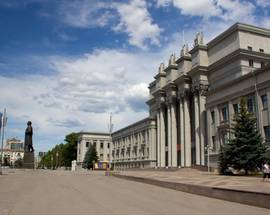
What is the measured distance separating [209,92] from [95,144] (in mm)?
85374

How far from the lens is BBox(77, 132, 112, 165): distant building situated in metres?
127

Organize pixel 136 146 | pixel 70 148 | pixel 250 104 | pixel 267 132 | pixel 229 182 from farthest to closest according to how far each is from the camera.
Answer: pixel 70 148, pixel 136 146, pixel 250 104, pixel 267 132, pixel 229 182

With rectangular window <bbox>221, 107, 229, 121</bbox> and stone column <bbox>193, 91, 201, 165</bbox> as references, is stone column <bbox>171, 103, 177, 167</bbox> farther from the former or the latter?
rectangular window <bbox>221, 107, 229, 121</bbox>

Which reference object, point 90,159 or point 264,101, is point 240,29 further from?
point 90,159

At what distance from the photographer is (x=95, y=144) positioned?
5123 inches

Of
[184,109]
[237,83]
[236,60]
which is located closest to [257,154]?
[237,83]

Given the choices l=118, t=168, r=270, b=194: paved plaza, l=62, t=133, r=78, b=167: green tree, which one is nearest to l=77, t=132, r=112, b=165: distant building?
l=62, t=133, r=78, b=167: green tree

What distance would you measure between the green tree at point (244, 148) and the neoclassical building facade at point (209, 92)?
258 inches

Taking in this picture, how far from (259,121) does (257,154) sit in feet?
28.2

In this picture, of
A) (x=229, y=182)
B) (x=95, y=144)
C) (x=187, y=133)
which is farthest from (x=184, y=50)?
(x=95, y=144)

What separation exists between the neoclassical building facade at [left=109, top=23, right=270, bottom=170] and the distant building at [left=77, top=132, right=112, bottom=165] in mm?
58253

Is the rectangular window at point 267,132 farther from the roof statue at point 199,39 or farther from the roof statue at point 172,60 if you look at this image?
the roof statue at point 172,60

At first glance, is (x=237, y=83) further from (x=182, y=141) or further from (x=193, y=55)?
(x=182, y=141)

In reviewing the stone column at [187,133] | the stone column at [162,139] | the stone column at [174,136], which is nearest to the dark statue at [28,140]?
the stone column at [162,139]
